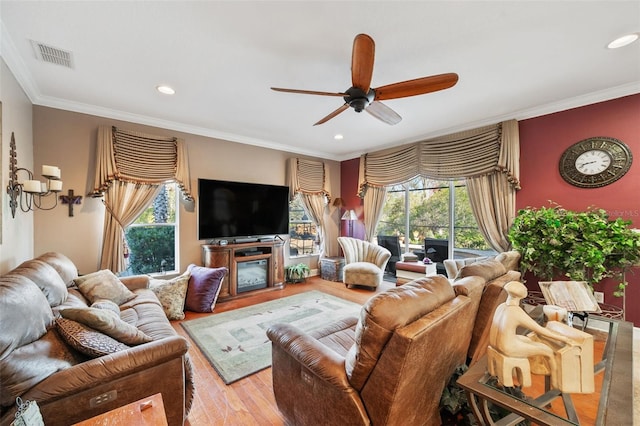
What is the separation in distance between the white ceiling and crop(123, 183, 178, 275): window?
4.25 ft

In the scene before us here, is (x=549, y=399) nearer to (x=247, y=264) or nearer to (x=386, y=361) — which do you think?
(x=386, y=361)

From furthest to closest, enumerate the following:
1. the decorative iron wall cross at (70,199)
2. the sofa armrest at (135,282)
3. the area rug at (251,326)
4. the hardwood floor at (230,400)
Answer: the decorative iron wall cross at (70,199)
the sofa armrest at (135,282)
the area rug at (251,326)
the hardwood floor at (230,400)

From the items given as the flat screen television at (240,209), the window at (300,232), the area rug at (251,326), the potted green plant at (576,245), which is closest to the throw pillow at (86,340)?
the area rug at (251,326)

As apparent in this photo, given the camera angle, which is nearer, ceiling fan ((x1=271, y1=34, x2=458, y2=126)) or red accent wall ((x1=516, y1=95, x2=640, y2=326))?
ceiling fan ((x1=271, y1=34, x2=458, y2=126))

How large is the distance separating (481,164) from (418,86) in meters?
2.44

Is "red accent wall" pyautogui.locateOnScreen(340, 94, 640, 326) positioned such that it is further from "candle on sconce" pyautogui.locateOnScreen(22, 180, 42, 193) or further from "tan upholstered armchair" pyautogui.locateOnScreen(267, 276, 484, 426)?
"candle on sconce" pyautogui.locateOnScreen(22, 180, 42, 193)

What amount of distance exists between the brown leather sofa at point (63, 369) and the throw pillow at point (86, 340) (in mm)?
50

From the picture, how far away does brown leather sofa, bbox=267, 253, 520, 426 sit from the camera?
1.13 m

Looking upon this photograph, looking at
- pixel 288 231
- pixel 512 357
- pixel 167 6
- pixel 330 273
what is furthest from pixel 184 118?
pixel 512 357

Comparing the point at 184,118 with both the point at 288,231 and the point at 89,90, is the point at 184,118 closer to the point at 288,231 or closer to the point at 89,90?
the point at 89,90

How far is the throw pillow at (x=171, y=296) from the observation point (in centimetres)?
326

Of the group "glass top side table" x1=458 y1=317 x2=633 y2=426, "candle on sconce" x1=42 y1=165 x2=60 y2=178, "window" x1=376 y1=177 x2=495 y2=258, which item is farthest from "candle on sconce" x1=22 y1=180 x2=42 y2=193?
"window" x1=376 y1=177 x2=495 y2=258

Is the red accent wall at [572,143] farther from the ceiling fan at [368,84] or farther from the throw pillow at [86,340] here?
the throw pillow at [86,340]

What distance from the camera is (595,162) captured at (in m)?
2.98
